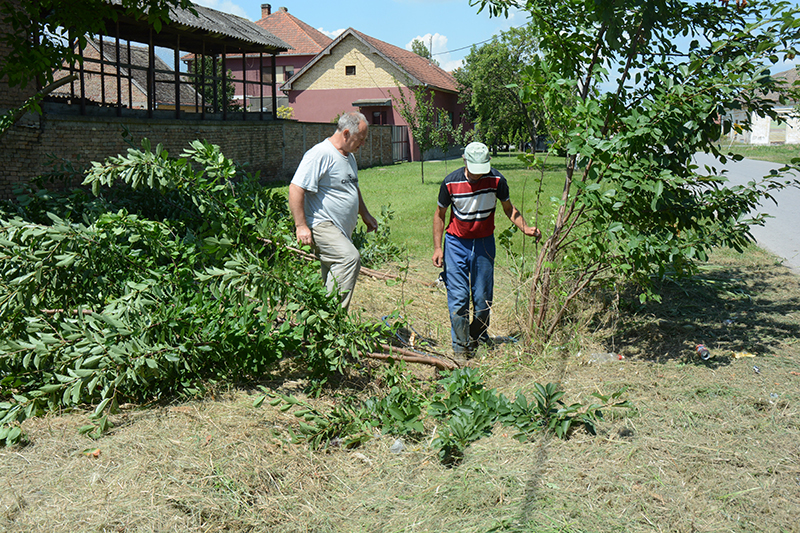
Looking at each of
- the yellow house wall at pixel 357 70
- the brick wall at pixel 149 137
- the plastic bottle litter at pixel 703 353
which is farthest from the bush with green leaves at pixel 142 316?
the yellow house wall at pixel 357 70

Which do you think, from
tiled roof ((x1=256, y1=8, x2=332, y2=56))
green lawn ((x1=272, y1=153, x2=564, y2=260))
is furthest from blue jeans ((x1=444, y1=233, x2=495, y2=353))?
tiled roof ((x1=256, y1=8, x2=332, y2=56))

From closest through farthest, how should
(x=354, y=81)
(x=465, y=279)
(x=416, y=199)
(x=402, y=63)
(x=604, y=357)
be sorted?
(x=604, y=357) → (x=465, y=279) → (x=416, y=199) → (x=402, y=63) → (x=354, y=81)

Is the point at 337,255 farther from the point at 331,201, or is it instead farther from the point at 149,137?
the point at 149,137

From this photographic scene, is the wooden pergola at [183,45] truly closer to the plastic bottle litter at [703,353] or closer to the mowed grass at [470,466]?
the mowed grass at [470,466]

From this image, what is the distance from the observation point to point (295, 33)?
52.3 m

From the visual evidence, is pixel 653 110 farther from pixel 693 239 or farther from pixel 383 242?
pixel 383 242

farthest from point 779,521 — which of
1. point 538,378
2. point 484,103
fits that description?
point 484,103

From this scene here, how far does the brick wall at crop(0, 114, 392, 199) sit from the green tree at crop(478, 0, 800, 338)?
14.9 ft

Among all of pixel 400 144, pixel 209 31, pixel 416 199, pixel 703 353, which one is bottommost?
pixel 703 353

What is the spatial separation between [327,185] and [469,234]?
4.02ft

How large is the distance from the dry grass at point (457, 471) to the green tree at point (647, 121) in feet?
3.05

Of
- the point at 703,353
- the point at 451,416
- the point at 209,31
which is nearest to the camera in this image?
the point at 451,416

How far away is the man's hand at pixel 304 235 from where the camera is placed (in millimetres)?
5020

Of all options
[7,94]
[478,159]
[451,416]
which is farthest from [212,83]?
[451,416]
